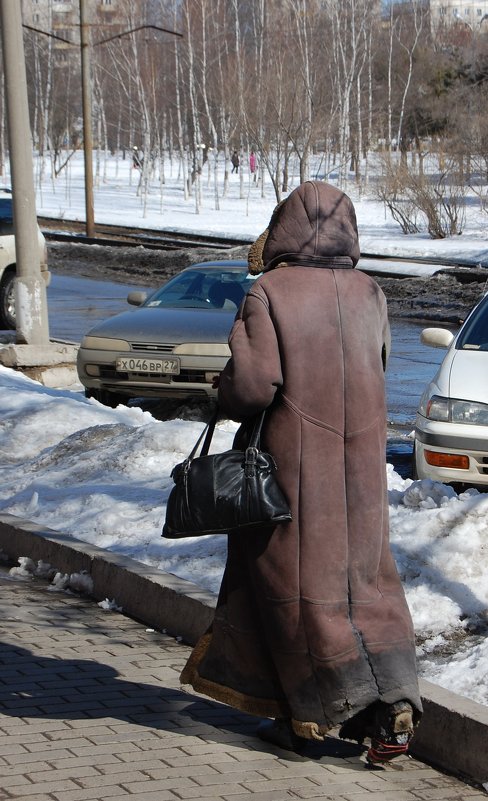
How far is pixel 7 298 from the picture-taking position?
17.5 m

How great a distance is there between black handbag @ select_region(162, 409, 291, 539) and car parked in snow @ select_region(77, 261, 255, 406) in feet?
22.5

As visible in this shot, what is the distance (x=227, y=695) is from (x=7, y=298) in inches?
550

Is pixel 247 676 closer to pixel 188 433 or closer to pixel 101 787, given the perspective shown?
pixel 101 787

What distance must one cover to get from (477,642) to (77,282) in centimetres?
2266

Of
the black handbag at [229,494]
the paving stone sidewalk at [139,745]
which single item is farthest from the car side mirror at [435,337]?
the black handbag at [229,494]

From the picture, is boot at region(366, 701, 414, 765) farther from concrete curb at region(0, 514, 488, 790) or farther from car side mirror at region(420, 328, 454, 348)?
car side mirror at region(420, 328, 454, 348)

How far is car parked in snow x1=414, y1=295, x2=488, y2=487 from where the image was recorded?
25.2ft

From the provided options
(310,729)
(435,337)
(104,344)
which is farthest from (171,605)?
(104,344)

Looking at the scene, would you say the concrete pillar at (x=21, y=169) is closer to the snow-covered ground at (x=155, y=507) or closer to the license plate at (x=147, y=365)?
the snow-covered ground at (x=155, y=507)

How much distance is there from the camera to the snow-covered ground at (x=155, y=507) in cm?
516

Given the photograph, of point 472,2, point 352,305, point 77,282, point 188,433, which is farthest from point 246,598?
point 472,2

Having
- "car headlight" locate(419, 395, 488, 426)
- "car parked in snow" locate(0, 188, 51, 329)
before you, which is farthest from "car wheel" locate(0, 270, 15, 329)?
"car headlight" locate(419, 395, 488, 426)

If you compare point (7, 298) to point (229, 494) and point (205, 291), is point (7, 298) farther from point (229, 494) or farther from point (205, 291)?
point (229, 494)

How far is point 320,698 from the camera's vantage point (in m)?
3.89
